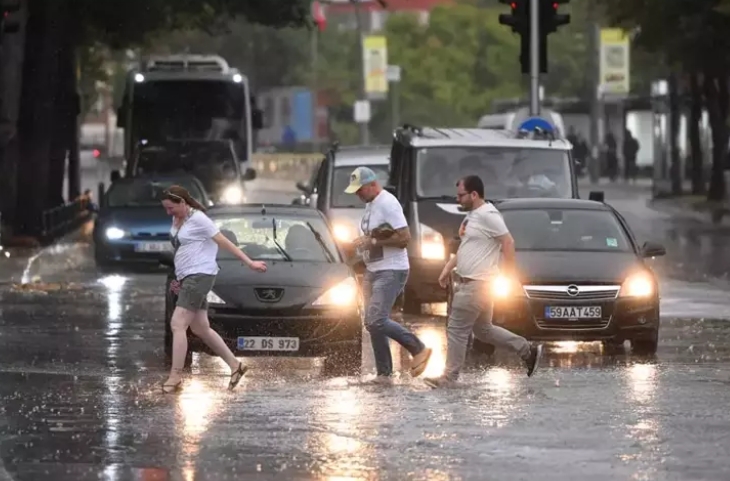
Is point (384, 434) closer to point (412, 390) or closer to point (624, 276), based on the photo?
point (412, 390)

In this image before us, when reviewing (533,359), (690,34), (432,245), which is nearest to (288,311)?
(533,359)

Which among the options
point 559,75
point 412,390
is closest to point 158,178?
point 412,390

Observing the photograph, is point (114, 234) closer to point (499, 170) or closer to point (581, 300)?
point (499, 170)

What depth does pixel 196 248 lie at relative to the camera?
14727 millimetres

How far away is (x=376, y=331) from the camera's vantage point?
15.1m

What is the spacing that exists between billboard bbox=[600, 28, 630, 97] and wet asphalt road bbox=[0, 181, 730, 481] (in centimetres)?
4973

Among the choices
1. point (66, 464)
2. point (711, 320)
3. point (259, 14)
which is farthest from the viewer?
point (259, 14)

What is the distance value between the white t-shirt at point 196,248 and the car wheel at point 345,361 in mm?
1676

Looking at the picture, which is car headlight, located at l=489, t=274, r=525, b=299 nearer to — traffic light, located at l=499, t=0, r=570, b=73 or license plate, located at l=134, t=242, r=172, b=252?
license plate, located at l=134, t=242, r=172, b=252

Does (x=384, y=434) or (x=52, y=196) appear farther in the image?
(x=52, y=196)

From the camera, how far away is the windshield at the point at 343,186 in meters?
26.0

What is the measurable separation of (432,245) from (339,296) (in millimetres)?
5820

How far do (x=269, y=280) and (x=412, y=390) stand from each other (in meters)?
2.21

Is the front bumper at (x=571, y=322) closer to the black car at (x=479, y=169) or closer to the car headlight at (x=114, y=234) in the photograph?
the black car at (x=479, y=169)
